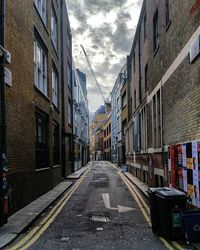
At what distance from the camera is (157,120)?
57.9 ft

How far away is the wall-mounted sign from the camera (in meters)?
9.37

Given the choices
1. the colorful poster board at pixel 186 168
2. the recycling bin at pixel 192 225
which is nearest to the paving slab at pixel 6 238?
the recycling bin at pixel 192 225

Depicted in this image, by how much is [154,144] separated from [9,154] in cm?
886

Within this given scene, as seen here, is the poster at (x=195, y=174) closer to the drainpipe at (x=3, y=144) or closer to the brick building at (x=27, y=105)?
the drainpipe at (x=3, y=144)

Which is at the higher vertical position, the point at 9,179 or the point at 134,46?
the point at 134,46

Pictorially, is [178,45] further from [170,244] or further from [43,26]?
[43,26]

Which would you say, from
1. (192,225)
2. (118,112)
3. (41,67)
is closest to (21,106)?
(41,67)

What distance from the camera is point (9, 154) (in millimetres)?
11477

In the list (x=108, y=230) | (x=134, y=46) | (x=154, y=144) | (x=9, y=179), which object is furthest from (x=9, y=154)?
(x=134, y=46)

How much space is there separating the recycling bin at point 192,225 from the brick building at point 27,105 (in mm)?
5824

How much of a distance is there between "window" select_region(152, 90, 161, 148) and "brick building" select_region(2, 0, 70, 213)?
5.21m

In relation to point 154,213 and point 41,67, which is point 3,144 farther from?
point 41,67

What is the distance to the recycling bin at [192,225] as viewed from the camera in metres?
7.42

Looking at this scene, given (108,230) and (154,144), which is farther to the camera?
(154,144)
